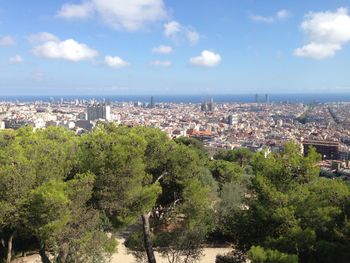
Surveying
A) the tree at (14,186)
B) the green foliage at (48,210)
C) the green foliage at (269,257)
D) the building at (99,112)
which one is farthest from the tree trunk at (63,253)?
the building at (99,112)

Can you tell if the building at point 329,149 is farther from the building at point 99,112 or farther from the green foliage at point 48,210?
the building at point 99,112

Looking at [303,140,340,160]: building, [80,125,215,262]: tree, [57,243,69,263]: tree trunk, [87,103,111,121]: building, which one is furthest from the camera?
[87,103,111,121]: building

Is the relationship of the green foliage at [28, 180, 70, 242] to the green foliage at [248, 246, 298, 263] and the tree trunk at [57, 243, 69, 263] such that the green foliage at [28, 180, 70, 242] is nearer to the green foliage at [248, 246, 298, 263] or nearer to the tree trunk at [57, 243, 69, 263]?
the tree trunk at [57, 243, 69, 263]

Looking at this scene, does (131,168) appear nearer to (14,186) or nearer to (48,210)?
(48,210)

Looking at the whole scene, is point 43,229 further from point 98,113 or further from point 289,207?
point 98,113

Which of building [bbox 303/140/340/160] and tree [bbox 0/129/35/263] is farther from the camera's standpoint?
building [bbox 303/140/340/160]

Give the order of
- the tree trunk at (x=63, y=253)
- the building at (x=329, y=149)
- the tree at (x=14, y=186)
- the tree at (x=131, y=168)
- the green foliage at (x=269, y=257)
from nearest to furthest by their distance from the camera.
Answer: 1. the green foliage at (x=269, y=257)
2. the tree at (x=14, y=186)
3. the tree trunk at (x=63, y=253)
4. the tree at (x=131, y=168)
5. the building at (x=329, y=149)

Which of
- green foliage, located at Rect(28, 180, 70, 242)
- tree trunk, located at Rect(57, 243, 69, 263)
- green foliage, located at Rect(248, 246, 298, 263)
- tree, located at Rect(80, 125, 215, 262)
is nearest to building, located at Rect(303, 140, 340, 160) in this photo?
tree, located at Rect(80, 125, 215, 262)

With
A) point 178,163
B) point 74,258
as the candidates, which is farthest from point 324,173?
point 74,258

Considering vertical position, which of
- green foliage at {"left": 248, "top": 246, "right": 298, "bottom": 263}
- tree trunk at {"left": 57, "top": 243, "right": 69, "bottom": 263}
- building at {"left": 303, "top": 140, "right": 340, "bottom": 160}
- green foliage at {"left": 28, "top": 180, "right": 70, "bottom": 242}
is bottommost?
building at {"left": 303, "top": 140, "right": 340, "bottom": 160}

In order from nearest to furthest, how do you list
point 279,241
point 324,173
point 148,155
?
1. point 279,241
2. point 148,155
3. point 324,173

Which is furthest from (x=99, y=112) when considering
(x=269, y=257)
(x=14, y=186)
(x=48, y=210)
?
(x=269, y=257)
